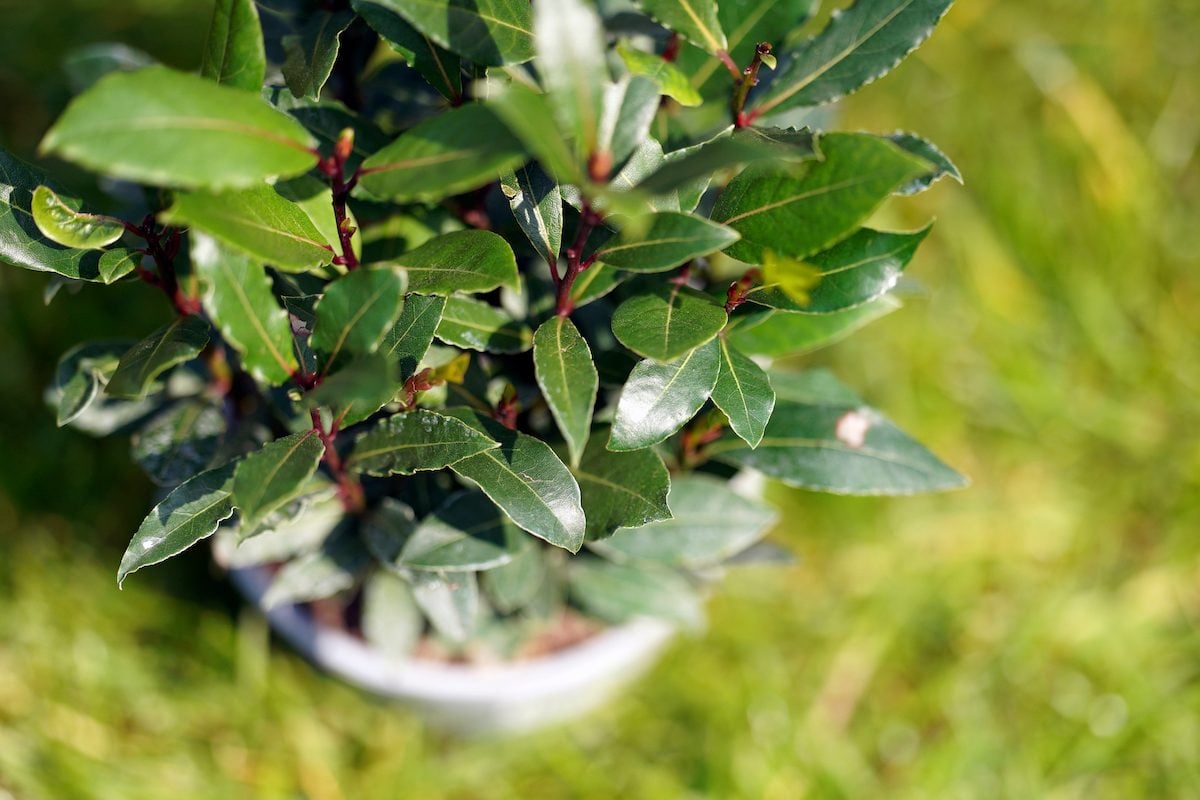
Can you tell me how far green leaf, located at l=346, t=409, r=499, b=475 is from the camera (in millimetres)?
813

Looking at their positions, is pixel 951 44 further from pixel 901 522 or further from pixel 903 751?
pixel 903 751

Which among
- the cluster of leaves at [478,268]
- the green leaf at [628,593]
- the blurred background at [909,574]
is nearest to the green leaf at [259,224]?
the cluster of leaves at [478,268]

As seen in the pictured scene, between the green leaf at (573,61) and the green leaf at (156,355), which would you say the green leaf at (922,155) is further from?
the green leaf at (156,355)

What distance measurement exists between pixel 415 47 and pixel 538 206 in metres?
0.16

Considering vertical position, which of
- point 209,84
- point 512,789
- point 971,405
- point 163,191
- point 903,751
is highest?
point 209,84

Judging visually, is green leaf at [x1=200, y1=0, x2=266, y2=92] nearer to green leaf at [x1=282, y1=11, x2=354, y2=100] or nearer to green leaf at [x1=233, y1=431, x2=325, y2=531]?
green leaf at [x1=282, y1=11, x2=354, y2=100]

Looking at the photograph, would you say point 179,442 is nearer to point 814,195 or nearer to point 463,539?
point 463,539

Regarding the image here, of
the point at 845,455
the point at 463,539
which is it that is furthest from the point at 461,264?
the point at 845,455

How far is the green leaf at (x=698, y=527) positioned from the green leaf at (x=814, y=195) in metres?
0.42

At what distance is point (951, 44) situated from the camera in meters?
2.44

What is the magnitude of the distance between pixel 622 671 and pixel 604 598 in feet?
0.92

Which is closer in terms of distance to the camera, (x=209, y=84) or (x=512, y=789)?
(x=209, y=84)

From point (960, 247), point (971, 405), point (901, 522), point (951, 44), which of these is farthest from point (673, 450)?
point (951, 44)

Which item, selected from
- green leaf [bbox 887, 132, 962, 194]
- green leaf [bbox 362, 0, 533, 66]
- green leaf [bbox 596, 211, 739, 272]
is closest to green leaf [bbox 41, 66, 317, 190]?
green leaf [bbox 362, 0, 533, 66]
